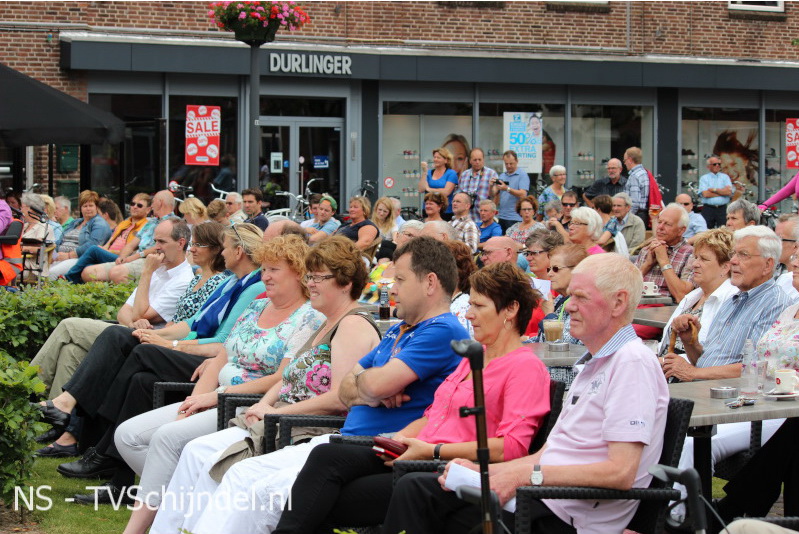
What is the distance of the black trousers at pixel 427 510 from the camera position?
4.00m

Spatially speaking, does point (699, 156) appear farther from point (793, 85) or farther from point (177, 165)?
point (177, 165)

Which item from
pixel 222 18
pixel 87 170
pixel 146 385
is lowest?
pixel 146 385

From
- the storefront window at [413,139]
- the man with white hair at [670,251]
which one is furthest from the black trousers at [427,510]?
the storefront window at [413,139]

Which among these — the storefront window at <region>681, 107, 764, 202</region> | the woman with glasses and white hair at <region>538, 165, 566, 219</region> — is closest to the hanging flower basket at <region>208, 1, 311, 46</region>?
the woman with glasses and white hair at <region>538, 165, 566, 219</region>

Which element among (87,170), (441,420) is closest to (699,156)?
(87,170)

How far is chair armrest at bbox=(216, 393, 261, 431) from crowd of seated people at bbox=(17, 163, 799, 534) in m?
0.12

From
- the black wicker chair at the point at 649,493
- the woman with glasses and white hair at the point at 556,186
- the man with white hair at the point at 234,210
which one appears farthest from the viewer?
the woman with glasses and white hair at the point at 556,186

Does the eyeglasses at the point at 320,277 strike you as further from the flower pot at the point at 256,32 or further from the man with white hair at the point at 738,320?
the flower pot at the point at 256,32

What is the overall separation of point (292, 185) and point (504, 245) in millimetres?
13614

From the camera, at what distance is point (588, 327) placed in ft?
13.0

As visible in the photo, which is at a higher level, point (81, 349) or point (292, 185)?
point (292, 185)

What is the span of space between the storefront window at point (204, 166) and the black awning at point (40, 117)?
5.52 metres

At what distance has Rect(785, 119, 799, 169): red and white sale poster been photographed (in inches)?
950

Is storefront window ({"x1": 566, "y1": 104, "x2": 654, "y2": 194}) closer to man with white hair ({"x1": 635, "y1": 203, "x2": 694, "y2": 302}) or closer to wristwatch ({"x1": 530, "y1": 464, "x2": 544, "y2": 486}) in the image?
man with white hair ({"x1": 635, "y1": 203, "x2": 694, "y2": 302})
